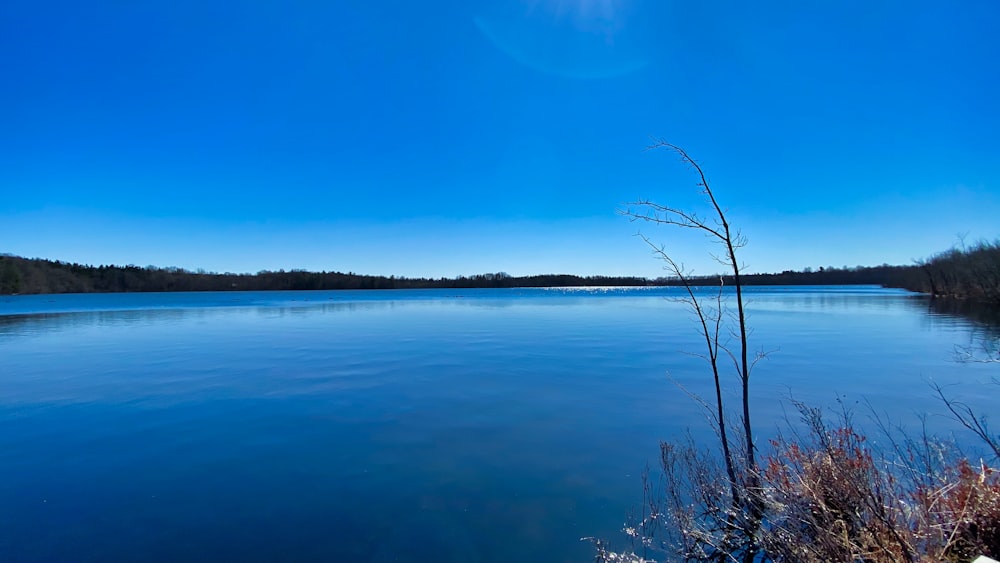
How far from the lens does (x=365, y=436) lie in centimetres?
741

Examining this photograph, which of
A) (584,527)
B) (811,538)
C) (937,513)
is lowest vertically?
(584,527)

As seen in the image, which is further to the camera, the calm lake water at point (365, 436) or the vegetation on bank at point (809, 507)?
the calm lake water at point (365, 436)

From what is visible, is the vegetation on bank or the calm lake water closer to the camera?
the vegetation on bank

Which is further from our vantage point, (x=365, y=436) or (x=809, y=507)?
(x=365, y=436)

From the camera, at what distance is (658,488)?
5504mm

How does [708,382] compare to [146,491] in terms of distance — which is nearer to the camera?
[146,491]

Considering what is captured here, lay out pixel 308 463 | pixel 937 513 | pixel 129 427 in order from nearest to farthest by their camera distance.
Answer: pixel 937 513, pixel 308 463, pixel 129 427

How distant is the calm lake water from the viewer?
4547 millimetres

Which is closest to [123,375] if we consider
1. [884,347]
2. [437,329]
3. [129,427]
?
[129,427]

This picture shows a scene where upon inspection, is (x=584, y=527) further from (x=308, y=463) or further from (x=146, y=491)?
(x=146, y=491)

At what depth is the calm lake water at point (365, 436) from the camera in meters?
4.55

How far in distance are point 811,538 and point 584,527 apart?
1.95 m

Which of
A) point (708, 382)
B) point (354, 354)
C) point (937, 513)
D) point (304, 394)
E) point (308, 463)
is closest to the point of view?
point (937, 513)

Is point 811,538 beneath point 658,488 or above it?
above
